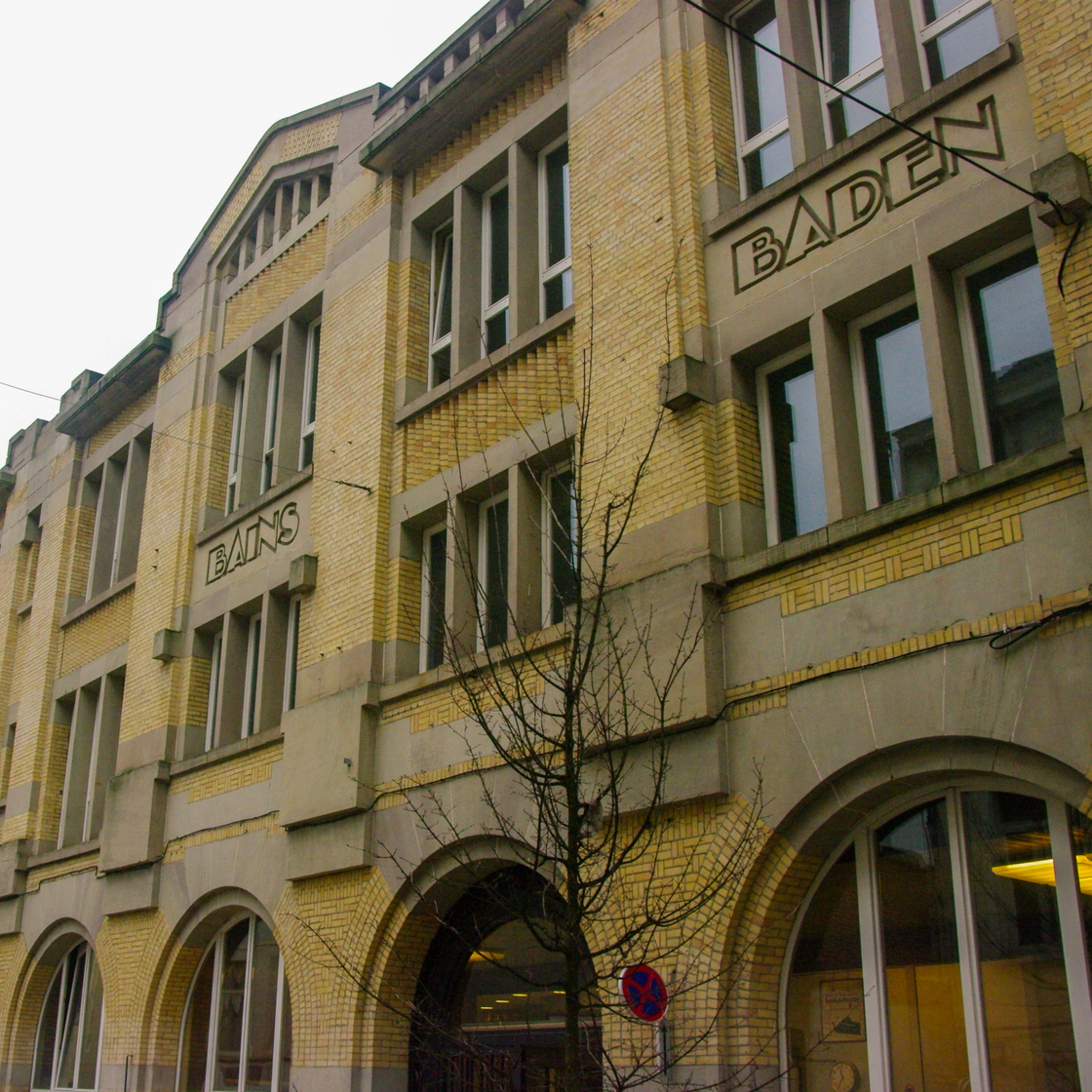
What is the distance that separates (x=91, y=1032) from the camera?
722 inches

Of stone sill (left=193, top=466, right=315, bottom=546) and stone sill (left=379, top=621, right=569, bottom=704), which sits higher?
stone sill (left=193, top=466, right=315, bottom=546)

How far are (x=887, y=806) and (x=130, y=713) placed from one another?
12280 mm

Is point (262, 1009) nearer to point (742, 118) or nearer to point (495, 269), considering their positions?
point (495, 269)

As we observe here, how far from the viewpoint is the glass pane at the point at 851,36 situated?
1127cm

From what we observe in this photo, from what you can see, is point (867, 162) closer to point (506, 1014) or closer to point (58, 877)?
point (506, 1014)

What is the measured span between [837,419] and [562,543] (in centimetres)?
340

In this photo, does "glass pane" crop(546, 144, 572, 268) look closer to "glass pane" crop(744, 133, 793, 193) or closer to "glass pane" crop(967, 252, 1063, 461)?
"glass pane" crop(744, 133, 793, 193)

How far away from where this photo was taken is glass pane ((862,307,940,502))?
32.1 ft

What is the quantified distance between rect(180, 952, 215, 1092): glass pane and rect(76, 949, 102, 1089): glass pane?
269 centimetres

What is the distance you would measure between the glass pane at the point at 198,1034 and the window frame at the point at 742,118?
37.1 feet

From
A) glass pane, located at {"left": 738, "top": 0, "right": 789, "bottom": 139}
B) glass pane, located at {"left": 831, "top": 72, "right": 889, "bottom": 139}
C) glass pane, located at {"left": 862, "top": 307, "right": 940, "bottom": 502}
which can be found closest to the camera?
glass pane, located at {"left": 862, "top": 307, "right": 940, "bottom": 502}

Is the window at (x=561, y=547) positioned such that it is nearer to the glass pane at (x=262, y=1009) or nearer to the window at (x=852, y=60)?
the window at (x=852, y=60)

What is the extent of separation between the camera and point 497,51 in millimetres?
14703

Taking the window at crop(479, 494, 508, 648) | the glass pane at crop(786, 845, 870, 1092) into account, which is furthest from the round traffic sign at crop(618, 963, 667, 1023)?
the window at crop(479, 494, 508, 648)
